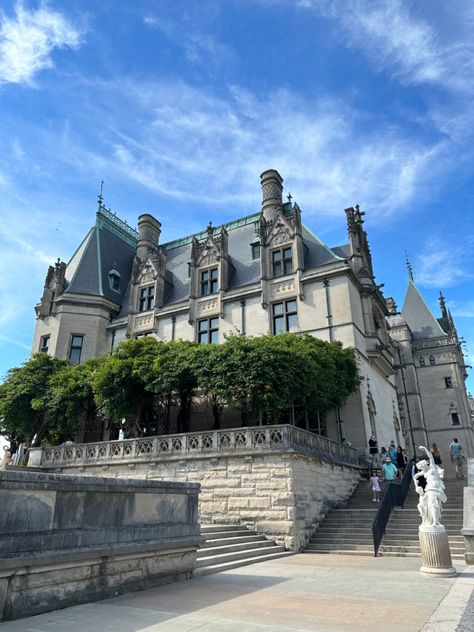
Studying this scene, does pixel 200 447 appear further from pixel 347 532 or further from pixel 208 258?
pixel 208 258

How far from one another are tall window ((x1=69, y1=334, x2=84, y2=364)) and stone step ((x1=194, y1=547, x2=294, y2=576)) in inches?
850

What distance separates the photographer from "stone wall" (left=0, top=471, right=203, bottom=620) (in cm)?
570

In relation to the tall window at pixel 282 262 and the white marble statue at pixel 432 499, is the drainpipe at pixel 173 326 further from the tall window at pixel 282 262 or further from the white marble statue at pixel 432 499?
the white marble statue at pixel 432 499

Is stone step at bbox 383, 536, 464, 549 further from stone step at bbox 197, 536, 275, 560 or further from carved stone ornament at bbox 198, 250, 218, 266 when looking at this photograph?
carved stone ornament at bbox 198, 250, 218, 266

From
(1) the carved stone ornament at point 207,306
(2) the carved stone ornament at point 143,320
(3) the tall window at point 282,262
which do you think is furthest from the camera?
(2) the carved stone ornament at point 143,320

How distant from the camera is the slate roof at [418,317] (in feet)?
181

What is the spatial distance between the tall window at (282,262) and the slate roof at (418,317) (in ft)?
112

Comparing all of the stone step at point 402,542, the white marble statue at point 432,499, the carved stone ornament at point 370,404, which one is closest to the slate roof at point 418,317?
the carved stone ornament at point 370,404

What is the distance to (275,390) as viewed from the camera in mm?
18938

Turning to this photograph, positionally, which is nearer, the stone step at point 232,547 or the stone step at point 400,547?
the stone step at point 232,547

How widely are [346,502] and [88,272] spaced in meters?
25.0

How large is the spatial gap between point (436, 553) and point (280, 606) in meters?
4.44

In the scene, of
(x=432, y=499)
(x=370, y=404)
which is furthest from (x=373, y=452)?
(x=432, y=499)

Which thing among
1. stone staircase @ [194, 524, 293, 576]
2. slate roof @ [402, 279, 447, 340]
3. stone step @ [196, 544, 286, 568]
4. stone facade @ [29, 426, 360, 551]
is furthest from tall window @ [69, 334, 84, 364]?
slate roof @ [402, 279, 447, 340]
